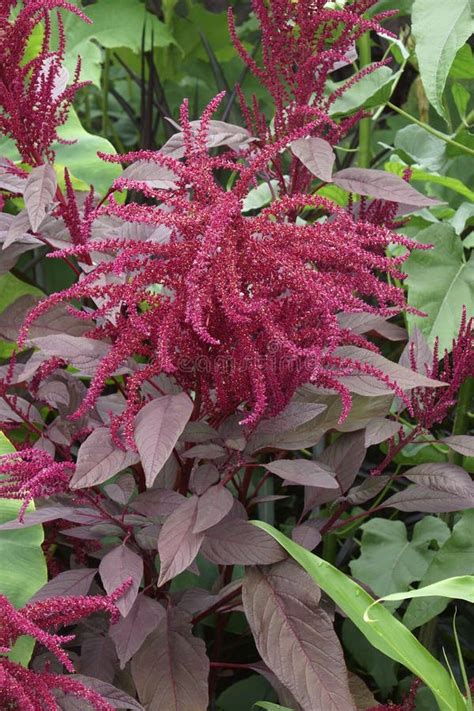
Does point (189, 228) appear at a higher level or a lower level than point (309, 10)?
lower

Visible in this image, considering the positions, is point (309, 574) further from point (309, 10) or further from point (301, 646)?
point (309, 10)

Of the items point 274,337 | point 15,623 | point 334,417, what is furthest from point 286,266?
point 15,623

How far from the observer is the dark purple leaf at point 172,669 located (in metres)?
0.82

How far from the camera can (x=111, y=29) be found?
210cm

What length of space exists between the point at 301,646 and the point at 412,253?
1.96 feet

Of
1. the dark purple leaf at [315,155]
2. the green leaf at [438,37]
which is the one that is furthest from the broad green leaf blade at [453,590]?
the green leaf at [438,37]

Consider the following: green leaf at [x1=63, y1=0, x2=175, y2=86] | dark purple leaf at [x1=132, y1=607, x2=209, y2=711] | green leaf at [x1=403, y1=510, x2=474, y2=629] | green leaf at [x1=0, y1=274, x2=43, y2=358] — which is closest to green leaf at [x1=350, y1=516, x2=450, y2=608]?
green leaf at [x1=403, y1=510, x2=474, y2=629]

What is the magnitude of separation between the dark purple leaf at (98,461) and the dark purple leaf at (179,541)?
6cm

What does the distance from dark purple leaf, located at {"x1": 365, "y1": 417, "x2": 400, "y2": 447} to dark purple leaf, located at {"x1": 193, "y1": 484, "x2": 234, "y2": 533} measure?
0.54 ft

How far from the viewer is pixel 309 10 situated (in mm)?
953

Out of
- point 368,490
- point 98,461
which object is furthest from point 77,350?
point 368,490

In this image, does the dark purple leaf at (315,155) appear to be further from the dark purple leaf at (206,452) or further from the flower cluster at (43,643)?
the flower cluster at (43,643)

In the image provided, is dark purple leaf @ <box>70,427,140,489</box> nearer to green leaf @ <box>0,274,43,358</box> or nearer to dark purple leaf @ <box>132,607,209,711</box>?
dark purple leaf @ <box>132,607,209,711</box>

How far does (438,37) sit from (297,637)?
26.2 inches
